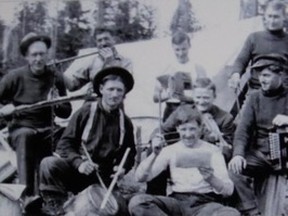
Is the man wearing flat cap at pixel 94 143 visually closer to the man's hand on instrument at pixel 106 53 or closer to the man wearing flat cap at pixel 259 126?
the man's hand on instrument at pixel 106 53

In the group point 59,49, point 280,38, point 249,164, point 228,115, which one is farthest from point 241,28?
point 59,49

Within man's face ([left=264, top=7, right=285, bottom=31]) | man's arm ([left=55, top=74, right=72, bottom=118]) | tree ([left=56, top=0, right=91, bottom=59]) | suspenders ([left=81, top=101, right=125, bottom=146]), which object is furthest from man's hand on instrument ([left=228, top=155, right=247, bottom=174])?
tree ([left=56, top=0, right=91, bottom=59])

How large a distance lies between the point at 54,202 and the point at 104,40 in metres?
0.60

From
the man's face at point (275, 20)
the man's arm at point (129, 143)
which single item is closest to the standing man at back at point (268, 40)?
the man's face at point (275, 20)

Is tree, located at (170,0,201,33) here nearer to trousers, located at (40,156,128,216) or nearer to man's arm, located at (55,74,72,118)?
man's arm, located at (55,74,72,118)

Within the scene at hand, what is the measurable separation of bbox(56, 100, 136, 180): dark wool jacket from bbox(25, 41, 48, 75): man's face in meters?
0.32

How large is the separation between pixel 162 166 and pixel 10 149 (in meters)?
0.59

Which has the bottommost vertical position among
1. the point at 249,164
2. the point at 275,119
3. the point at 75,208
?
the point at 75,208

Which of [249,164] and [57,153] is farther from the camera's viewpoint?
[57,153]

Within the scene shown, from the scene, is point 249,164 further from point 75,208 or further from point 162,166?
point 75,208

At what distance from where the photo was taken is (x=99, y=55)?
2.24 meters

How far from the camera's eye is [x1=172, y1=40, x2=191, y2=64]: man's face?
2158mm

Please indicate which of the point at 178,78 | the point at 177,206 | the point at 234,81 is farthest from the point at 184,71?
the point at 177,206

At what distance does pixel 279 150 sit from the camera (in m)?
1.91
